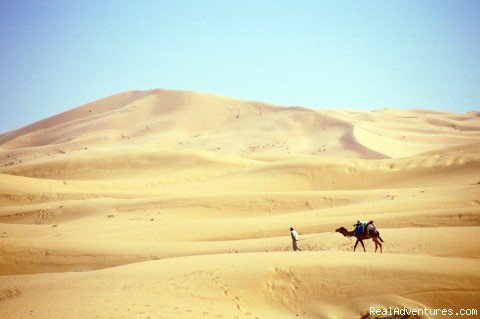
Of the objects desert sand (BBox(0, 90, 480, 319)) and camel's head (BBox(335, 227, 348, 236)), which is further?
camel's head (BBox(335, 227, 348, 236))

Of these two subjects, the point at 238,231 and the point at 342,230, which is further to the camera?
the point at 238,231

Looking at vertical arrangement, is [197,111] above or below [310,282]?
above

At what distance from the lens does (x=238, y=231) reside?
628 inches

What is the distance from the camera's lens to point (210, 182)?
27.2 metres

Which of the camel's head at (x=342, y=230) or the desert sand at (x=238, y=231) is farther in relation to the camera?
the camel's head at (x=342, y=230)

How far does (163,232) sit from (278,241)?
17.9 feet

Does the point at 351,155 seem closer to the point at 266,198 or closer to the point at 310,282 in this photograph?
the point at 266,198

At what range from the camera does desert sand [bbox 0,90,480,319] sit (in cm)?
822

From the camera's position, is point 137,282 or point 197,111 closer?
point 137,282

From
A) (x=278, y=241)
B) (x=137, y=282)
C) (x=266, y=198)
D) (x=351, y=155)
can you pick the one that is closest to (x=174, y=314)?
(x=137, y=282)

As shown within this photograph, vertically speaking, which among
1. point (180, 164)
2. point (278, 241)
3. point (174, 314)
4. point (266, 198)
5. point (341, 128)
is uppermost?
point (341, 128)

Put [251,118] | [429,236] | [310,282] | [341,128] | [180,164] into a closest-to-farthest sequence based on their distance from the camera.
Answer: [310,282], [429,236], [180,164], [341,128], [251,118]

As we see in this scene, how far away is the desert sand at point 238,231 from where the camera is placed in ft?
27.0

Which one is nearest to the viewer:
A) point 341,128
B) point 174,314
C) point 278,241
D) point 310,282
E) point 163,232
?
point 174,314
